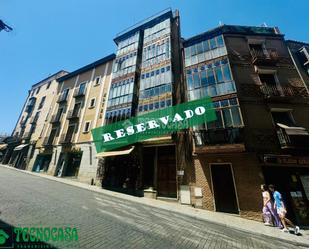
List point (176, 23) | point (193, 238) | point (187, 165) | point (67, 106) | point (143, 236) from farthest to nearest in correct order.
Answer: point (67, 106), point (176, 23), point (187, 165), point (193, 238), point (143, 236)

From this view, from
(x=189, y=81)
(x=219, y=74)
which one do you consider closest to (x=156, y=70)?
(x=189, y=81)

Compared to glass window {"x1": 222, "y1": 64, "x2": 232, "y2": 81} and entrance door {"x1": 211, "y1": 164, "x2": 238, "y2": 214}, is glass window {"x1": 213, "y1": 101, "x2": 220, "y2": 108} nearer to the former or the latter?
glass window {"x1": 222, "y1": 64, "x2": 232, "y2": 81}

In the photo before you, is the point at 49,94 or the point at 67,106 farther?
the point at 49,94

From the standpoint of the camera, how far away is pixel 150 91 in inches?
617

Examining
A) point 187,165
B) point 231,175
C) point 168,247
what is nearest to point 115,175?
point 187,165

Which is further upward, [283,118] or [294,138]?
[283,118]

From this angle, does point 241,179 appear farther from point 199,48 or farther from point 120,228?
point 199,48

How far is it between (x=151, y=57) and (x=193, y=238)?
1698 cm

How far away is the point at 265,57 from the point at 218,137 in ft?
28.5

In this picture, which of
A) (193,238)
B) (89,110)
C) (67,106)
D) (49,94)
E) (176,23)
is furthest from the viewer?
(49,94)

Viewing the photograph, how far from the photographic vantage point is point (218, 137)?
35.8ft

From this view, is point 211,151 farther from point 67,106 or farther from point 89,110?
point 67,106

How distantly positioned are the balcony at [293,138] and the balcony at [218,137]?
2702 mm

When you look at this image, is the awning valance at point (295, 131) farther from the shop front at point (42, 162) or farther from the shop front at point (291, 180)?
the shop front at point (42, 162)
